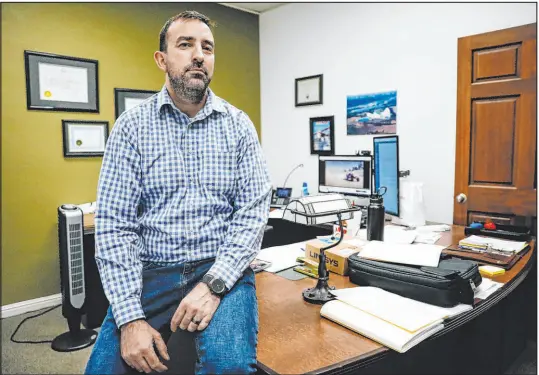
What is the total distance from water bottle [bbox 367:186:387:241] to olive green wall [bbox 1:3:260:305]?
241cm

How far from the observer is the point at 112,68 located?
3.52 meters

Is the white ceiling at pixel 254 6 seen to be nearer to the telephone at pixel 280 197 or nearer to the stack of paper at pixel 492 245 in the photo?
the telephone at pixel 280 197

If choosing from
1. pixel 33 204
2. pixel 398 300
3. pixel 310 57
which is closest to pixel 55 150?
pixel 33 204

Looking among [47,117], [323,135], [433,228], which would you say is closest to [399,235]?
[433,228]

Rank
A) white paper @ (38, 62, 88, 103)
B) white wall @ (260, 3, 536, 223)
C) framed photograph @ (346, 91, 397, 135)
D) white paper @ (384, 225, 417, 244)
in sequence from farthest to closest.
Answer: framed photograph @ (346, 91, 397, 135) → white paper @ (38, 62, 88, 103) → white wall @ (260, 3, 536, 223) → white paper @ (384, 225, 417, 244)

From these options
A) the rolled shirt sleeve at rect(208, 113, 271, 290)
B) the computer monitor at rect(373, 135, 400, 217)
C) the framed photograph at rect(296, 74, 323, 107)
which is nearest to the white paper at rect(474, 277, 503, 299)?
the rolled shirt sleeve at rect(208, 113, 271, 290)

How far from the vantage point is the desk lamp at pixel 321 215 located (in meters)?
1.36

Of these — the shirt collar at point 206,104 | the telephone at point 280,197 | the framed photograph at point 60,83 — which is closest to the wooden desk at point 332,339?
the shirt collar at point 206,104

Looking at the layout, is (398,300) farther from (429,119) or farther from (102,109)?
(102,109)

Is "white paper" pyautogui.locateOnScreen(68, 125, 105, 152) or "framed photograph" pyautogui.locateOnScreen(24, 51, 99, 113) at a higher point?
"framed photograph" pyautogui.locateOnScreen(24, 51, 99, 113)

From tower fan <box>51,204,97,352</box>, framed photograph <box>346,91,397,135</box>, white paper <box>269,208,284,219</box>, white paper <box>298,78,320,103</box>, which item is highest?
white paper <box>298,78,320,103</box>

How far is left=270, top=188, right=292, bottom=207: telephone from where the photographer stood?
12.1ft

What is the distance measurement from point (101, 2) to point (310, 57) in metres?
1.85

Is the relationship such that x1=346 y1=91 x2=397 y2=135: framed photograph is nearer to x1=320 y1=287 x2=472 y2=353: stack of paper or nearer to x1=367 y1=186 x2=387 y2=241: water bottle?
x1=367 y1=186 x2=387 y2=241: water bottle
